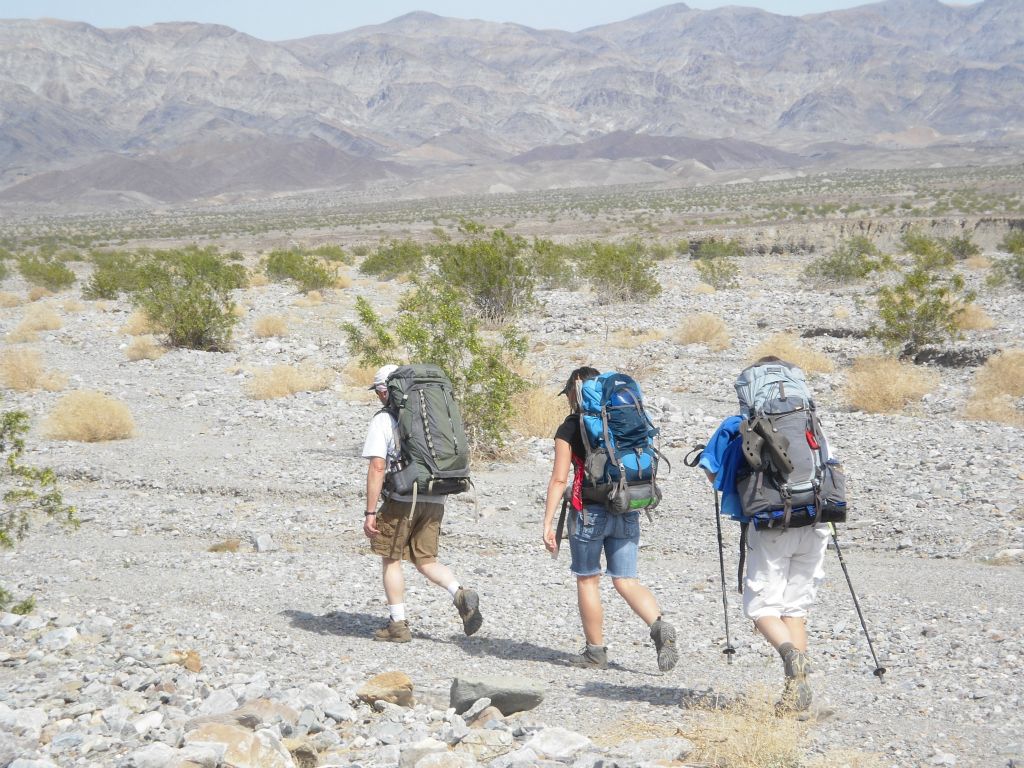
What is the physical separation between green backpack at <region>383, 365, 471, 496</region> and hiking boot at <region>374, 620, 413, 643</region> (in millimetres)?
870

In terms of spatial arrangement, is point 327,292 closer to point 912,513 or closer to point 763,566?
point 912,513

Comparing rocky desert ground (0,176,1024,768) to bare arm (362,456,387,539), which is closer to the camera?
rocky desert ground (0,176,1024,768)

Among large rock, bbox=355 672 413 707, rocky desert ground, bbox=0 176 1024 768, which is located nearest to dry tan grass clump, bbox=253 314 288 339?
rocky desert ground, bbox=0 176 1024 768

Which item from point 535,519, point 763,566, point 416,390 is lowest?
point 535,519

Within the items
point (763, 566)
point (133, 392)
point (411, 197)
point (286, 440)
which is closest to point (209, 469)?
point (286, 440)

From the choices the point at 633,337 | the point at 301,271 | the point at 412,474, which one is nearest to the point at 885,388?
the point at 633,337

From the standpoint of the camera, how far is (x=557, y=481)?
563 centimetres

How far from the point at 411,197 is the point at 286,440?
129476 millimetres

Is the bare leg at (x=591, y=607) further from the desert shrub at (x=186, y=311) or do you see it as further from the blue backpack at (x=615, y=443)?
the desert shrub at (x=186, y=311)

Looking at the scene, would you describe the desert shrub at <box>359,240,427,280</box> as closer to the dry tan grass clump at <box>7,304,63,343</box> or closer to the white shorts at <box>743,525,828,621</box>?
the dry tan grass clump at <box>7,304,63,343</box>

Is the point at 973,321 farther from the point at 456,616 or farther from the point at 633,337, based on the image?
the point at 456,616

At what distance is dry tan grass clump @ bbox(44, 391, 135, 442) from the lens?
13.0m

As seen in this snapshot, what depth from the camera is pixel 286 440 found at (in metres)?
13.0

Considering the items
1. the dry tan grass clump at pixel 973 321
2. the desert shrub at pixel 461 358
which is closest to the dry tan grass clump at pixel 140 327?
the desert shrub at pixel 461 358
